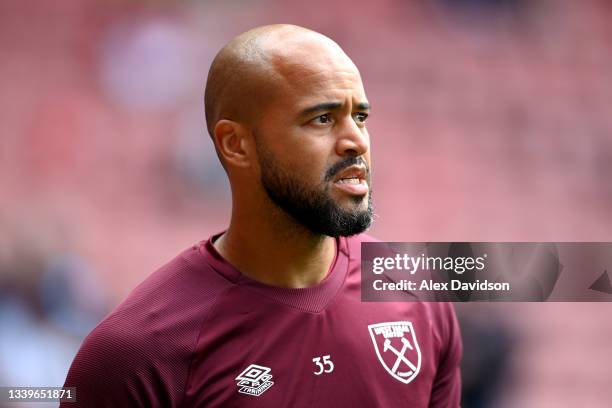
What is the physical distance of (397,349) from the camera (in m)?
2.13

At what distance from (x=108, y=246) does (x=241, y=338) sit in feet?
10.6

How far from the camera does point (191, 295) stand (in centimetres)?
207

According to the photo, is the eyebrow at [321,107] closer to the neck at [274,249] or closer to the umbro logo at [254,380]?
the neck at [274,249]

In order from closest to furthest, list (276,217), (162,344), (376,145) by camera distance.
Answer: (162,344) < (276,217) < (376,145)

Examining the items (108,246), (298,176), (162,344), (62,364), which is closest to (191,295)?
(162,344)

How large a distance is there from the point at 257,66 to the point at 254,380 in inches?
28.7

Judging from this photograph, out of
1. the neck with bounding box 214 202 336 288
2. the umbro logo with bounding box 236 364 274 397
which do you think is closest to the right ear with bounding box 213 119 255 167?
the neck with bounding box 214 202 336 288

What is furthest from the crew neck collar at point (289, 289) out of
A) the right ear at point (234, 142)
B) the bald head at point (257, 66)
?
the bald head at point (257, 66)

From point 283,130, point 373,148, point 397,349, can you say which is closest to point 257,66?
point 283,130

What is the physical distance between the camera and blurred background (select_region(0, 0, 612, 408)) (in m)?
4.74

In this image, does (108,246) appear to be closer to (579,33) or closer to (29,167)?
(29,167)

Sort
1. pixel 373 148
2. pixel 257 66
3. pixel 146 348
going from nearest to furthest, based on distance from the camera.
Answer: pixel 146 348 < pixel 257 66 < pixel 373 148

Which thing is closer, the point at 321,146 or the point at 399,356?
the point at 321,146

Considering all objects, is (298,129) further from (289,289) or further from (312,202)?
(289,289)
